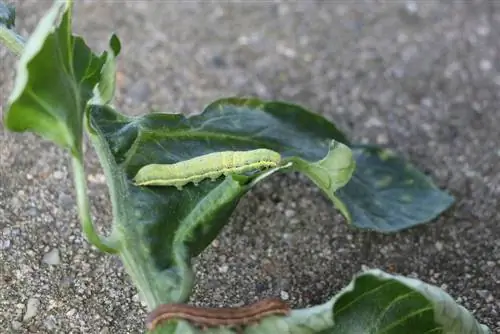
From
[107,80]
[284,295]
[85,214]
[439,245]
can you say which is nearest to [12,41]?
[107,80]

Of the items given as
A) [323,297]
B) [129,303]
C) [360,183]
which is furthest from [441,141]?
[129,303]

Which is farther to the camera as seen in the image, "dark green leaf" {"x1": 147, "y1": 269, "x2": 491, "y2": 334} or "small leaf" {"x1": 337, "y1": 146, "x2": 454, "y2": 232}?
"small leaf" {"x1": 337, "y1": 146, "x2": 454, "y2": 232}

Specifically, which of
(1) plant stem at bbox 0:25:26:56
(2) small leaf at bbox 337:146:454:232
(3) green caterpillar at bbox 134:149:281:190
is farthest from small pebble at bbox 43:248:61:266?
(2) small leaf at bbox 337:146:454:232

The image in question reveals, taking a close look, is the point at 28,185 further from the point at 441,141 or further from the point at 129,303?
the point at 441,141

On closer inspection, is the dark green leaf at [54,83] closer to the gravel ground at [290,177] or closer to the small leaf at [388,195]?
the gravel ground at [290,177]

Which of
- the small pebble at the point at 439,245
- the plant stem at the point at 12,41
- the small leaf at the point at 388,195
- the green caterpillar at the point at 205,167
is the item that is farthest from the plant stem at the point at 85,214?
the small pebble at the point at 439,245

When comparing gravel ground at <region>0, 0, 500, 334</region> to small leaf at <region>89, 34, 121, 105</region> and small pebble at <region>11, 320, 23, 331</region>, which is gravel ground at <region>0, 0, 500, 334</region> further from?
small leaf at <region>89, 34, 121, 105</region>
